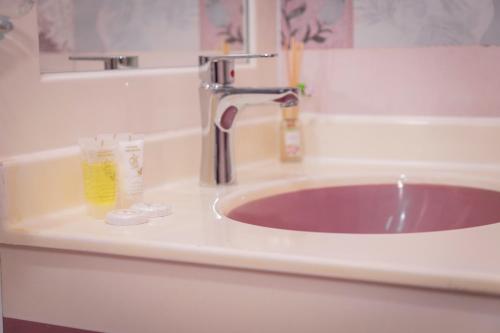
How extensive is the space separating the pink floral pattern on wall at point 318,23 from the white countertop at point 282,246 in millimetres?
541

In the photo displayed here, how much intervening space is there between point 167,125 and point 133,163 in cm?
24

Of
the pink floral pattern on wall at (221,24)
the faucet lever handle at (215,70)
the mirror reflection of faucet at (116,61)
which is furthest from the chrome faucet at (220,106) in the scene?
the pink floral pattern on wall at (221,24)

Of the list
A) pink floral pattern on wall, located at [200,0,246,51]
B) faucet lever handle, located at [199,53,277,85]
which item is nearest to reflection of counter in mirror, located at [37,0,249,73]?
pink floral pattern on wall, located at [200,0,246,51]

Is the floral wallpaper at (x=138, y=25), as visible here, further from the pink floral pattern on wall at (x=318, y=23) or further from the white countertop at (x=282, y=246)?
the white countertop at (x=282, y=246)

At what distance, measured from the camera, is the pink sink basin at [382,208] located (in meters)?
1.24

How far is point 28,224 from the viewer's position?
97cm

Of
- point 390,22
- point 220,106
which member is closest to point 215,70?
point 220,106

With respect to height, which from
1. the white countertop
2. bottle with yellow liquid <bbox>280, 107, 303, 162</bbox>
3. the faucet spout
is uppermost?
the faucet spout

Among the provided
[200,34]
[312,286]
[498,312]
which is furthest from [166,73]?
[498,312]

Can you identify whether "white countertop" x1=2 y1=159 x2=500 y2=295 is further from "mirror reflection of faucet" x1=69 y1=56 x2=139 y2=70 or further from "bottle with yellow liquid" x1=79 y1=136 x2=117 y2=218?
"mirror reflection of faucet" x1=69 y1=56 x2=139 y2=70

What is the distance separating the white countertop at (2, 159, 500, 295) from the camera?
2.43ft

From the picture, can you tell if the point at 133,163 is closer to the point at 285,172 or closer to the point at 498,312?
the point at 285,172

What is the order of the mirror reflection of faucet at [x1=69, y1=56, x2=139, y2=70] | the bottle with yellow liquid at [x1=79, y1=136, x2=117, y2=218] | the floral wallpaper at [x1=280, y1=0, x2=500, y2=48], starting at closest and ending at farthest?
1. the bottle with yellow liquid at [x1=79, y1=136, x2=117, y2=218]
2. the mirror reflection of faucet at [x1=69, y1=56, x2=139, y2=70]
3. the floral wallpaper at [x1=280, y1=0, x2=500, y2=48]

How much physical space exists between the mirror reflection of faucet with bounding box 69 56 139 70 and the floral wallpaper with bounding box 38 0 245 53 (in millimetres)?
12
